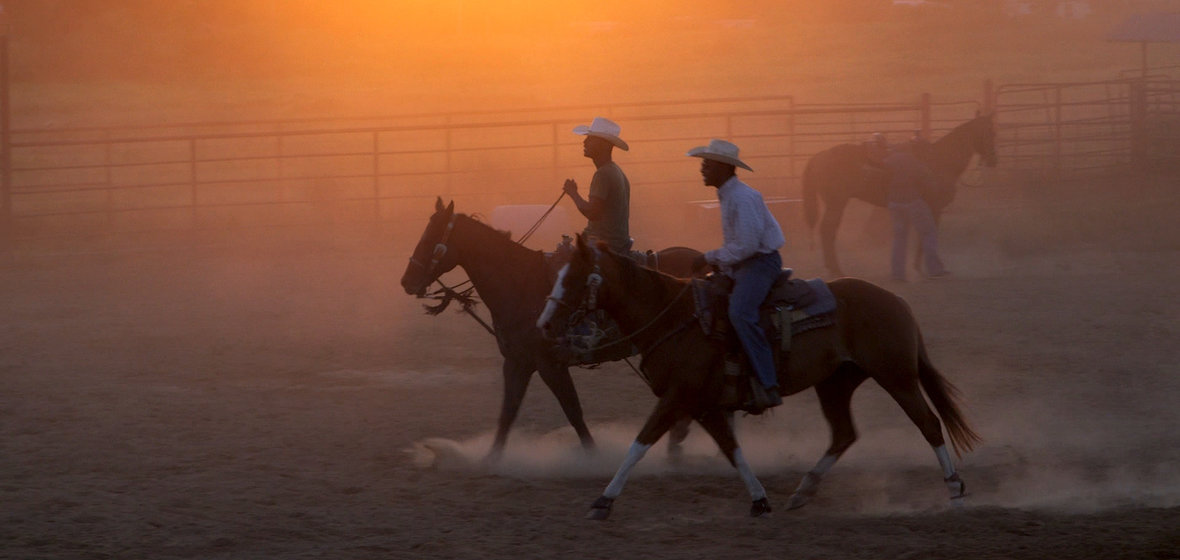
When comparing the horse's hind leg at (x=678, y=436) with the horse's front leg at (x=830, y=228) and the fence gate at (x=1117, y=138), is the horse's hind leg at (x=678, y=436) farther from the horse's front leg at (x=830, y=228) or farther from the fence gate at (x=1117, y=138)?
the fence gate at (x=1117, y=138)

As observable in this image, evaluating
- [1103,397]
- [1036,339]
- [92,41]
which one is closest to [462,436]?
[1103,397]

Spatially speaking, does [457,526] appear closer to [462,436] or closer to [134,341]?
[462,436]

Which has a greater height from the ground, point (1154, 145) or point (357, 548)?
point (1154, 145)

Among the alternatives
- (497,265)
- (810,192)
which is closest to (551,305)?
(497,265)

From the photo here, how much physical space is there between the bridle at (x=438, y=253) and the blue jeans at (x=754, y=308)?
5.80 ft

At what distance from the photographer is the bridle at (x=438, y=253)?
716cm

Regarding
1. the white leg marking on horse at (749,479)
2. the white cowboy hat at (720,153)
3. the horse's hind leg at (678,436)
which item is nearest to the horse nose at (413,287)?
the horse's hind leg at (678,436)

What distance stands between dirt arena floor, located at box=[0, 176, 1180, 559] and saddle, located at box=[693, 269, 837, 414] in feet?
2.00

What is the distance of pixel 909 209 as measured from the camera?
44.4ft

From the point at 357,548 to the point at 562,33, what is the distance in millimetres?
47109

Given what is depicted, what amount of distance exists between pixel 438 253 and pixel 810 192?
877 centimetres

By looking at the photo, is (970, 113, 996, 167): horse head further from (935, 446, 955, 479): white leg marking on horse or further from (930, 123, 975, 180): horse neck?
(935, 446, 955, 479): white leg marking on horse

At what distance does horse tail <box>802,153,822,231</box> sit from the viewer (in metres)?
15.1

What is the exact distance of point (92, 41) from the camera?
38.5m
